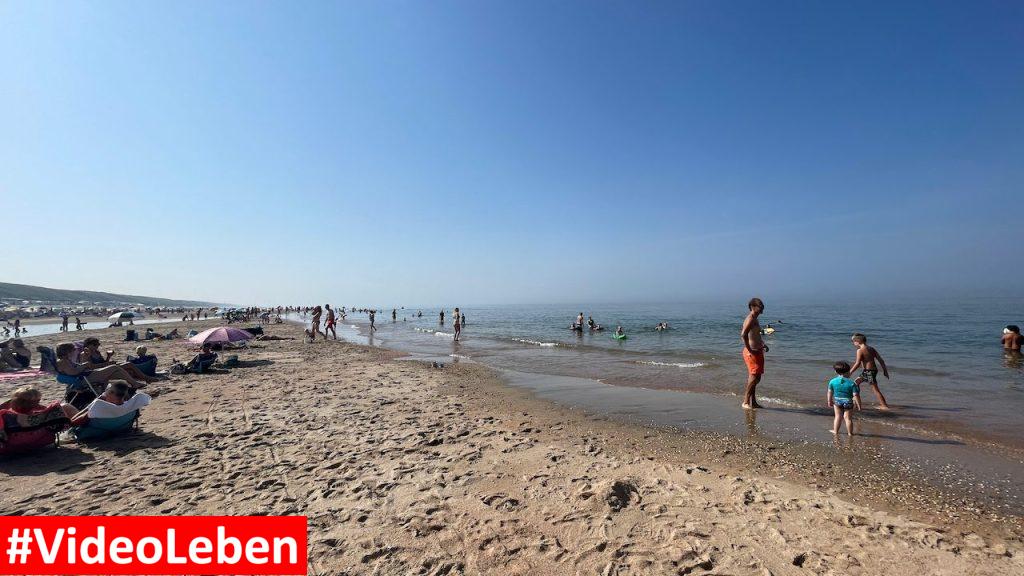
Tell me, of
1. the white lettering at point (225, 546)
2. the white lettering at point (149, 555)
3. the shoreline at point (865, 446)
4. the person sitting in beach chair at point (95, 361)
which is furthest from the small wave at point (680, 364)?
the person sitting in beach chair at point (95, 361)

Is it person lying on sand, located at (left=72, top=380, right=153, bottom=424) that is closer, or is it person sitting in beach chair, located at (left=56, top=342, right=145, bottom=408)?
person lying on sand, located at (left=72, top=380, right=153, bottom=424)

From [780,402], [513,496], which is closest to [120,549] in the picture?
[513,496]

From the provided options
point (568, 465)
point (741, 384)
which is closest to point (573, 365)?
point (741, 384)

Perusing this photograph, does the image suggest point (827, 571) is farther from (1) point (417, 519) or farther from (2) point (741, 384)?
(2) point (741, 384)

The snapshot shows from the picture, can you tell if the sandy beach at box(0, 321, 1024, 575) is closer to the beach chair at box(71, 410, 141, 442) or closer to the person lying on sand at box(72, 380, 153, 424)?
the beach chair at box(71, 410, 141, 442)

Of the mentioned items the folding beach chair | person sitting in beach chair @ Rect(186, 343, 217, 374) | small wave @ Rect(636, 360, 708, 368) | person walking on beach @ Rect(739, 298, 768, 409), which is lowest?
small wave @ Rect(636, 360, 708, 368)

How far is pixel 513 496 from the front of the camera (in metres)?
4.49

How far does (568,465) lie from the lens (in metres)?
5.35

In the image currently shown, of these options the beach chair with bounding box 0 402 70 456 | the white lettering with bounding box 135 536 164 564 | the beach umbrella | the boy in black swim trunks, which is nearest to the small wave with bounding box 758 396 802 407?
the boy in black swim trunks

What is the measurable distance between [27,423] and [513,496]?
726 centimetres

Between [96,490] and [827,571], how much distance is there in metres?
7.87

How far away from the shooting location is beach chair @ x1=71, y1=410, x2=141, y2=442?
627 cm

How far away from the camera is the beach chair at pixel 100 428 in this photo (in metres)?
6.27

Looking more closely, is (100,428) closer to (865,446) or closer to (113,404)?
(113,404)
